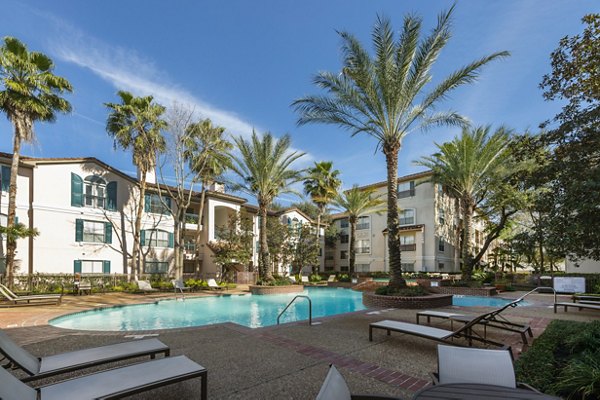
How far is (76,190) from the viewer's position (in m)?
23.2

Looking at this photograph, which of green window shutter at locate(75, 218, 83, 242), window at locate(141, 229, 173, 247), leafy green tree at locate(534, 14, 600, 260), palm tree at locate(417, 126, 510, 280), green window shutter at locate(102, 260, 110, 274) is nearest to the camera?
leafy green tree at locate(534, 14, 600, 260)

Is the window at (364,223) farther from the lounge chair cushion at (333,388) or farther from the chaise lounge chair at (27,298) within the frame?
the lounge chair cushion at (333,388)

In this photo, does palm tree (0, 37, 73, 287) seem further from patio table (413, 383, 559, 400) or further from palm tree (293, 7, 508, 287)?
patio table (413, 383, 559, 400)

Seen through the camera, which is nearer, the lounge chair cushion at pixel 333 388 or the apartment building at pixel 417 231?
the lounge chair cushion at pixel 333 388

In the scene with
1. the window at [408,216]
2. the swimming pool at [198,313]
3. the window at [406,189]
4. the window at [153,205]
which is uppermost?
the window at [406,189]

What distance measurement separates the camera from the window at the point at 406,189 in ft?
123

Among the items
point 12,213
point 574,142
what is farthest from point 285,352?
point 12,213

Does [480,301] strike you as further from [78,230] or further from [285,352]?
[78,230]

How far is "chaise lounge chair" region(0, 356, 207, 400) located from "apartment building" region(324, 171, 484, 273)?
104ft

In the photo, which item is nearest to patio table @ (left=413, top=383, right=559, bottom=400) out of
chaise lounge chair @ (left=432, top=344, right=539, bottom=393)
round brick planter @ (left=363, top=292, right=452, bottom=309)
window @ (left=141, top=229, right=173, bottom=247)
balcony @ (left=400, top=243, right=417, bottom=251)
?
chaise lounge chair @ (left=432, top=344, right=539, bottom=393)

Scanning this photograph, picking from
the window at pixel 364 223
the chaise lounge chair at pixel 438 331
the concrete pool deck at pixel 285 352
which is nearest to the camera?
the concrete pool deck at pixel 285 352

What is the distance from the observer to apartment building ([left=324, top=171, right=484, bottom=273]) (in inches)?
1387

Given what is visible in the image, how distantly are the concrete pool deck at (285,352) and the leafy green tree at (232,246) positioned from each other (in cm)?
1721

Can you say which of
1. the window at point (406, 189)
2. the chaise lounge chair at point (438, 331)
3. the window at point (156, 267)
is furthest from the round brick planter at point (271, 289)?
the window at point (406, 189)
